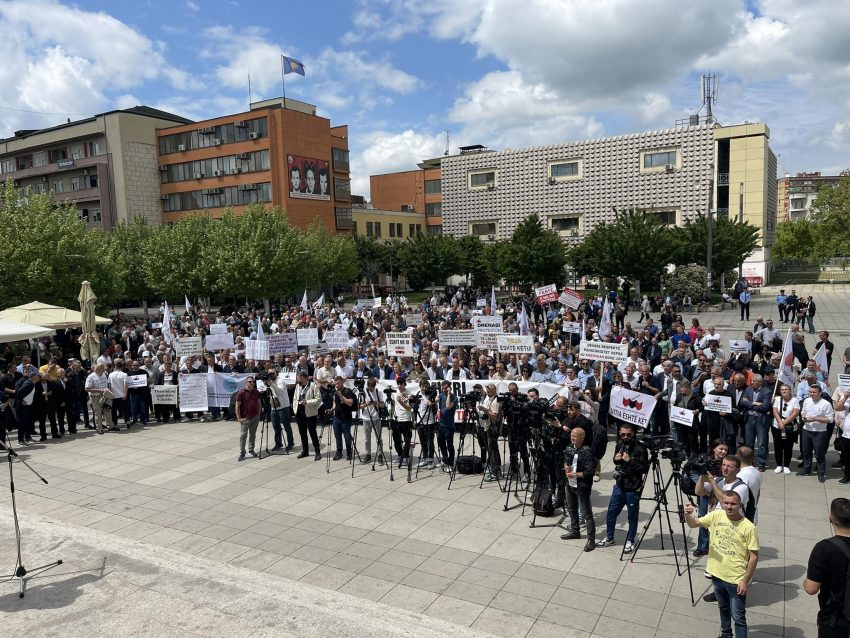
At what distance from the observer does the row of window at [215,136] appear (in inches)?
2315

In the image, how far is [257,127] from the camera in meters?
58.9

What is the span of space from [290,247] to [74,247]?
51.7ft

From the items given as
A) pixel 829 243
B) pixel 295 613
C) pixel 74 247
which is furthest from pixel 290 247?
pixel 829 243

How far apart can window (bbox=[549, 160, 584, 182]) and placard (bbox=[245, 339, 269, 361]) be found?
50953 millimetres

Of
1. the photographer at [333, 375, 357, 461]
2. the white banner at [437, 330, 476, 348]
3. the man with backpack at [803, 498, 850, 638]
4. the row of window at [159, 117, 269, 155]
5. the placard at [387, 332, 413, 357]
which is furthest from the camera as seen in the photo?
the row of window at [159, 117, 269, 155]

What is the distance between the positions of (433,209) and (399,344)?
69718mm

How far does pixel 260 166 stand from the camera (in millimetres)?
59094

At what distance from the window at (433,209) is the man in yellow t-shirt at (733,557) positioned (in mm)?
80394

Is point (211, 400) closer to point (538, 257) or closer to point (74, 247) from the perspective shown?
point (74, 247)

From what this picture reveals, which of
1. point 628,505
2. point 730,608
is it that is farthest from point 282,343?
point 730,608

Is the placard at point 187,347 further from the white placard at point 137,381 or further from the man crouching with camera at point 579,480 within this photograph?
the man crouching with camera at point 579,480

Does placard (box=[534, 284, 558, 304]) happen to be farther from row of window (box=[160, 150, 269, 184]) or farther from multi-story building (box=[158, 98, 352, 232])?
row of window (box=[160, 150, 269, 184])

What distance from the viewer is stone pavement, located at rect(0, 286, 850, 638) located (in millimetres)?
6754

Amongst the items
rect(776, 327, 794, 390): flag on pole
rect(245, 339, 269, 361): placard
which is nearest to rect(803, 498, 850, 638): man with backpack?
rect(776, 327, 794, 390): flag on pole
